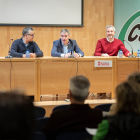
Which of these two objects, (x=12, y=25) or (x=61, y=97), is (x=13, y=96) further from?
(x=12, y=25)

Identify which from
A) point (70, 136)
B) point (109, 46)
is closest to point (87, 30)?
point (109, 46)

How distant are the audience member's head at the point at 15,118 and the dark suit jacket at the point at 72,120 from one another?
66 centimetres

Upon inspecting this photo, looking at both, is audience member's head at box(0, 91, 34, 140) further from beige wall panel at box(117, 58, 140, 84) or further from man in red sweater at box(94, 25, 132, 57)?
man in red sweater at box(94, 25, 132, 57)

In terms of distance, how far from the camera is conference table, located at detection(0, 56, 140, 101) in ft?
9.95

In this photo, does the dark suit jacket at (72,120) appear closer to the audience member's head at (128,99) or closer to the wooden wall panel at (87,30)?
the audience member's head at (128,99)

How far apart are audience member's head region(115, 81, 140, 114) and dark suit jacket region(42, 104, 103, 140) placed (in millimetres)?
390

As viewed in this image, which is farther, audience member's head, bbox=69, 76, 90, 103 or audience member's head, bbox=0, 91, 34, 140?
audience member's head, bbox=69, 76, 90, 103

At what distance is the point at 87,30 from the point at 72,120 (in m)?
4.71

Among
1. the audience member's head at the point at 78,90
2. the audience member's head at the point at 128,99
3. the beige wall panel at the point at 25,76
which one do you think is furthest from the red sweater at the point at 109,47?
the audience member's head at the point at 128,99

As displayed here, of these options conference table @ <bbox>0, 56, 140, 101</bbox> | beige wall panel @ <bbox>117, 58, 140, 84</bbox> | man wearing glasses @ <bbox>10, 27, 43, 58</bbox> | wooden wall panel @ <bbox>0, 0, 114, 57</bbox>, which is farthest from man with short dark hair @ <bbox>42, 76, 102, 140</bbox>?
wooden wall panel @ <bbox>0, 0, 114, 57</bbox>

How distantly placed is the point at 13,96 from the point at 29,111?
0.26ft

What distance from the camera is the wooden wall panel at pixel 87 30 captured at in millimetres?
5691

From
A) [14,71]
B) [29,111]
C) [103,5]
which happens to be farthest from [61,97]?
[103,5]

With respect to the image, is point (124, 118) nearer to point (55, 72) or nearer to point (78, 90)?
point (78, 90)
